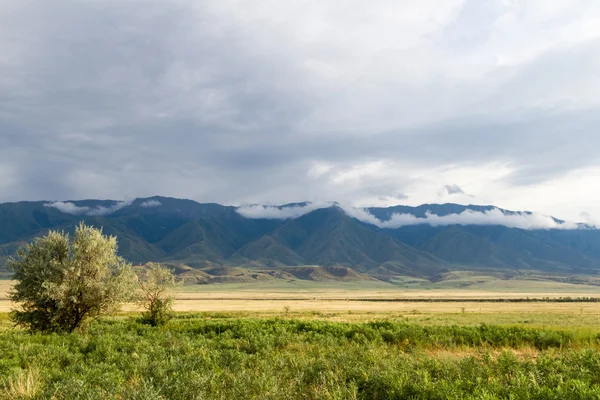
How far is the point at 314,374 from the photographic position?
15.6 metres

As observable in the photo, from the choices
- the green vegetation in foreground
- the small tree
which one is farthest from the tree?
the small tree

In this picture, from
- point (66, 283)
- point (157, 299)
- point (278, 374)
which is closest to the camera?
point (278, 374)

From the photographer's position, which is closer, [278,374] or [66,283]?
[278,374]

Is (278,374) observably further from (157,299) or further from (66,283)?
(157,299)

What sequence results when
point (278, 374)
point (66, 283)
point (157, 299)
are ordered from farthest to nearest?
point (157, 299) < point (66, 283) < point (278, 374)

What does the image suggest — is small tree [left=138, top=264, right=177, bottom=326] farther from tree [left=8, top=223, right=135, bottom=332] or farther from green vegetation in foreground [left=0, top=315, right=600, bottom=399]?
green vegetation in foreground [left=0, top=315, right=600, bottom=399]

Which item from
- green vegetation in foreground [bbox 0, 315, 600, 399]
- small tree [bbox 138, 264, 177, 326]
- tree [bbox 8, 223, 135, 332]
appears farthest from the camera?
small tree [bbox 138, 264, 177, 326]

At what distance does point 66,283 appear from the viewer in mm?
34312

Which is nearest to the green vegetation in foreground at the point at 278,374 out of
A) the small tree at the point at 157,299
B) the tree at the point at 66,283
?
the tree at the point at 66,283

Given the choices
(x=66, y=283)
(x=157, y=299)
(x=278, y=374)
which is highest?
(x=66, y=283)

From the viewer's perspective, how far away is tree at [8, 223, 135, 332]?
34250 mm

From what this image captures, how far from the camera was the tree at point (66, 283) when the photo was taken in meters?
→ 34.2

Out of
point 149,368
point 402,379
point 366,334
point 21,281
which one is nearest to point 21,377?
point 149,368

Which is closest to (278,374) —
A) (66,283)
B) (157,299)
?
(66,283)
